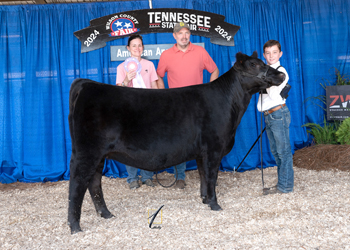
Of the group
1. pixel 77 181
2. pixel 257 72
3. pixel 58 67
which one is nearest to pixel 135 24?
pixel 58 67

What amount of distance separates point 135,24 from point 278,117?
307 centimetres

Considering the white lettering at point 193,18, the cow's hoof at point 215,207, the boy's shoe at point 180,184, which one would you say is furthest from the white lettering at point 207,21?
the cow's hoof at point 215,207

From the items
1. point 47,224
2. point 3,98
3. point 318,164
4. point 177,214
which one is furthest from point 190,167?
point 3,98

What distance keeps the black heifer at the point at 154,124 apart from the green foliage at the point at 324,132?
2.72 meters

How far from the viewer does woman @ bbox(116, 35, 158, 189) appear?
3.56 meters

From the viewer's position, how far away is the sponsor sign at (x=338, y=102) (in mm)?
5008

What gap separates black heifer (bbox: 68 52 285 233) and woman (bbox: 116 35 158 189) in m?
0.92

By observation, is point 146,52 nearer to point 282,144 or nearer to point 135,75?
point 135,75

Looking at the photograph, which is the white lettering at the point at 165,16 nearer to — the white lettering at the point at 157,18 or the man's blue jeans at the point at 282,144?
the white lettering at the point at 157,18

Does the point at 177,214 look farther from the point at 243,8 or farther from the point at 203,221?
the point at 243,8

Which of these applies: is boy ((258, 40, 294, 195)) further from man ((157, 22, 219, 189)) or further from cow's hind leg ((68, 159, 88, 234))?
cow's hind leg ((68, 159, 88, 234))

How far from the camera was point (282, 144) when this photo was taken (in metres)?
3.18

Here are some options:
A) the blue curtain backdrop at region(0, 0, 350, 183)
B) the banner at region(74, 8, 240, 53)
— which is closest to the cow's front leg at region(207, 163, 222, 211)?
the blue curtain backdrop at region(0, 0, 350, 183)

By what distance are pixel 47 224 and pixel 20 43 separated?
366cm
